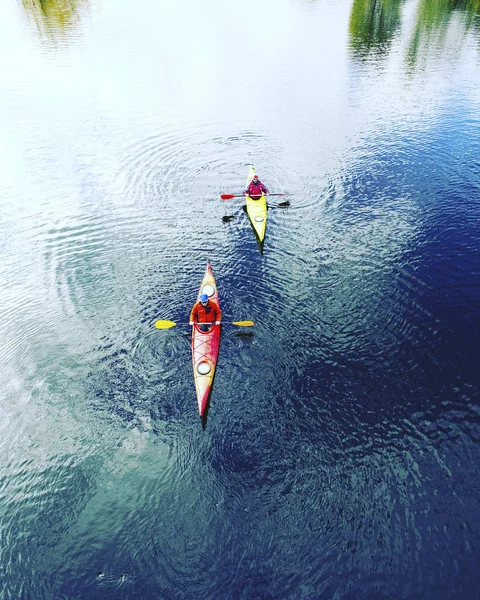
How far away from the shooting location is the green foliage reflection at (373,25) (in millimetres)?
66688

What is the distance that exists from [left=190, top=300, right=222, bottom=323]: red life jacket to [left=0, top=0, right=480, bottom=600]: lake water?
86 cm

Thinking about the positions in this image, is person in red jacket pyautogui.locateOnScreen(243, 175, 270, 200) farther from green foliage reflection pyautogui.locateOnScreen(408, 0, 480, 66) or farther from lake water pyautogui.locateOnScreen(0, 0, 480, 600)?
green foliage reflection pyautogui.locateOnScreen(408, 0, 480, 66)

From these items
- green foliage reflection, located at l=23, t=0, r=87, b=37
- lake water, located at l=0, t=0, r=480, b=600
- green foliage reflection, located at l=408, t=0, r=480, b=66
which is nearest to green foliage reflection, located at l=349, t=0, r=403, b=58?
green foliage reflection, located at l=408, t=0, r=480, b=66

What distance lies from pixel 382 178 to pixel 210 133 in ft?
68.5

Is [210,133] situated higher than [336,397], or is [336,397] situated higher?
[210,133]

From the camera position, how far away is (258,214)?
94.1ft

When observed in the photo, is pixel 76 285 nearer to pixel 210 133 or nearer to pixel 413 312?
pixel 413 312

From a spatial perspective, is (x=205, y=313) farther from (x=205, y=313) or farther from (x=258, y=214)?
(x=258, y=214)

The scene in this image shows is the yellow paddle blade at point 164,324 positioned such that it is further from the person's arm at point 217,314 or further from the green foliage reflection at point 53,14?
the green foliage reflection at point 53,14

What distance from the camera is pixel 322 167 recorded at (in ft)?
117

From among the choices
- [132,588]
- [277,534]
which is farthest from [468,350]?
[132,588]

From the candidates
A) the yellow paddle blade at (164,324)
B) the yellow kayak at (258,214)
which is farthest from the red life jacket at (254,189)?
the yellow paddle blade at (164,324)

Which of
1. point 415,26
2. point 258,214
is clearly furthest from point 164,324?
point 415,26

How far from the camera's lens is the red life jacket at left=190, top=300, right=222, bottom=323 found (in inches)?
807
